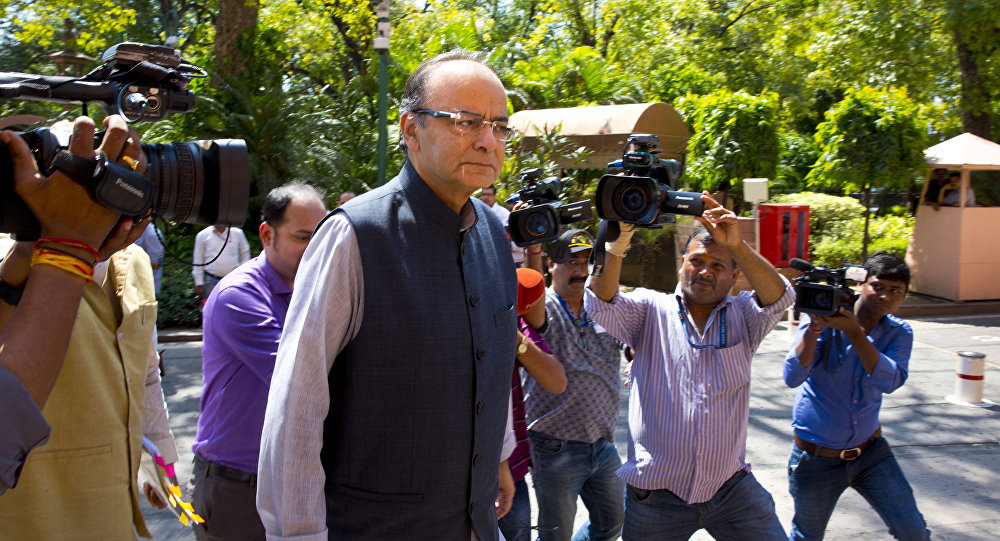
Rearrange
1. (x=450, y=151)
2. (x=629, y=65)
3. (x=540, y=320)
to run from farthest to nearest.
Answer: (x=629, y=65)
(x=540, y=320)
(x=450, y=151)

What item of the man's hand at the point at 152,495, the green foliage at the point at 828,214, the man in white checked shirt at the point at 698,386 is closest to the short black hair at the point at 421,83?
the man in white checked shirt at the point at 698,386

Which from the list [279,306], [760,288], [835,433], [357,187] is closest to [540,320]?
[760,288]

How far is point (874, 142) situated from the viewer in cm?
1208

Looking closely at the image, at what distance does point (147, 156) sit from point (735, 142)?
11.9 meters

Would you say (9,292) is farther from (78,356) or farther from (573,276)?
(573,276)

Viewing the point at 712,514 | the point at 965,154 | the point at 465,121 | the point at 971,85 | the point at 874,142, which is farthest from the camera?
the point at 971,85

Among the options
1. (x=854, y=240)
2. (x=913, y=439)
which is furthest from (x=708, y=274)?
(x=854, y=240)

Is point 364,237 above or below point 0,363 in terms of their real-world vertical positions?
above

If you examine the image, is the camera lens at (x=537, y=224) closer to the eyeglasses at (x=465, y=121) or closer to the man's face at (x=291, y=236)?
the man's face at (x=291, y=236)

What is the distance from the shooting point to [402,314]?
194 centimetres

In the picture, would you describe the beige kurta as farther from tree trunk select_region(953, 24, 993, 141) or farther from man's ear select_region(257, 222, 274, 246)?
tree trunk select_region(953, 24, 993, 141)

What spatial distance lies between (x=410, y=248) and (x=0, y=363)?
3.00ft

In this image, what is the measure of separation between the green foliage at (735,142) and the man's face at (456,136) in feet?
36.7

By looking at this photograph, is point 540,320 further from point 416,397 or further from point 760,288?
point 416,397
